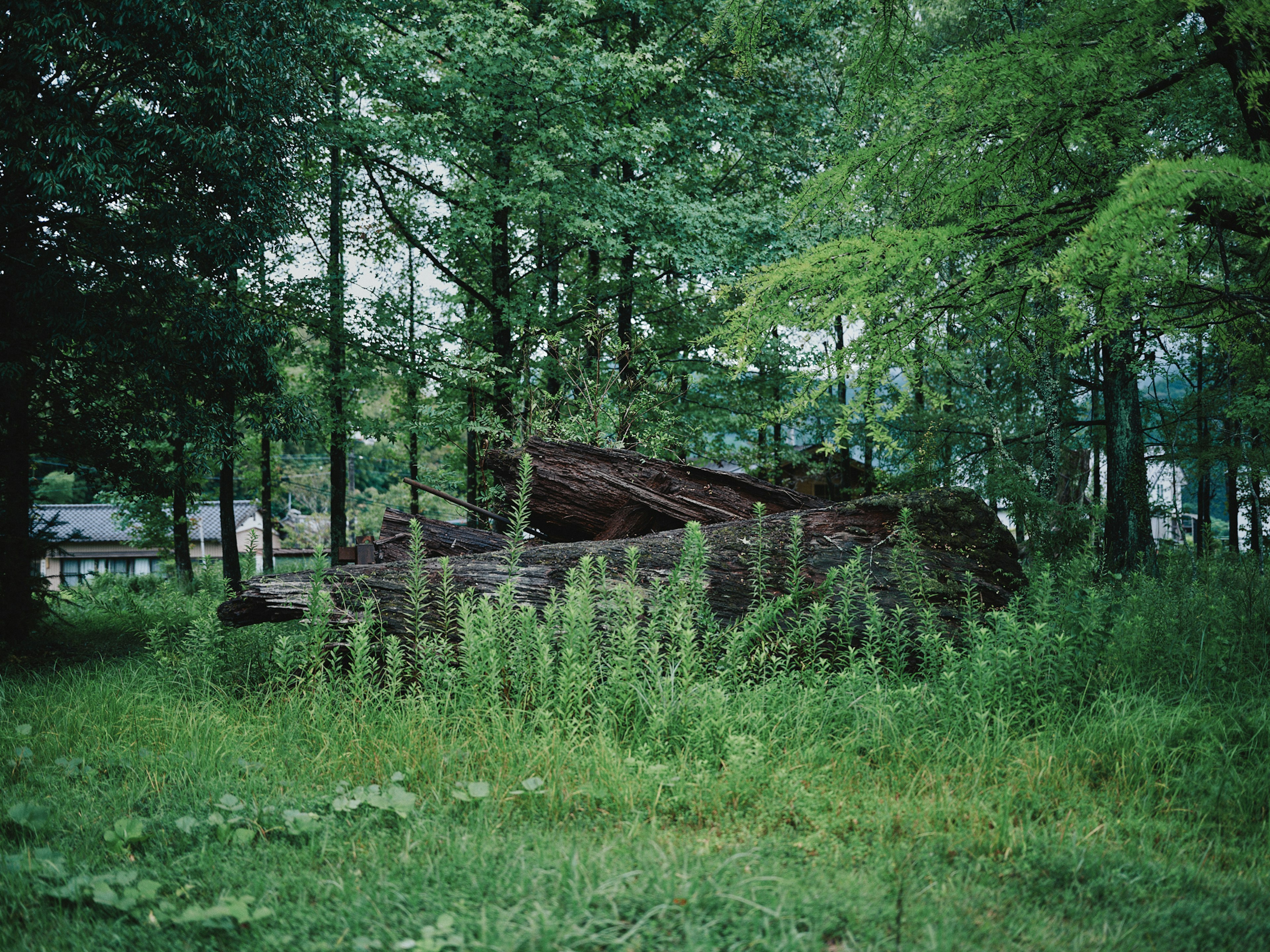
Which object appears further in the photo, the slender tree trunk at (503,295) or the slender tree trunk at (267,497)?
the slender tree trunk at (267,497)

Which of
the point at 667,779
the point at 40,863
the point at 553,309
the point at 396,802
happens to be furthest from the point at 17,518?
the point at 553,309

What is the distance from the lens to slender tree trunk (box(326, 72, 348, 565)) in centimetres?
1529

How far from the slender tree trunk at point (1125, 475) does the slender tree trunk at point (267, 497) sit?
1659 cm

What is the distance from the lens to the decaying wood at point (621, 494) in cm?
715

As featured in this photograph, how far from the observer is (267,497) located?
776 inches

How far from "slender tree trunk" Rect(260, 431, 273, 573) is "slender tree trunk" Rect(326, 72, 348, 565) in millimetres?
2057

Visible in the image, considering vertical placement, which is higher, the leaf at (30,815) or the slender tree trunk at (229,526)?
the slender tree trunk at (229,526)

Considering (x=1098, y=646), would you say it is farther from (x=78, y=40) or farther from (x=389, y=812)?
(x=78, y=40)

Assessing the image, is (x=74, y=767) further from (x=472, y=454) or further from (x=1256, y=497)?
(x=1256, y=497)

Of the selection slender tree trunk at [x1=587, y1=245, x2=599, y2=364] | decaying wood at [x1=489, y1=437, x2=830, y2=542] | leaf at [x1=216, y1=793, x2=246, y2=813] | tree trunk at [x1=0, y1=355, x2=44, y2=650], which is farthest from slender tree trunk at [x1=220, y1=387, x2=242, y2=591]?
leaf at [x1=216, y1=793, x2=246, y2=813]

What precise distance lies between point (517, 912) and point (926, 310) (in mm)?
4700

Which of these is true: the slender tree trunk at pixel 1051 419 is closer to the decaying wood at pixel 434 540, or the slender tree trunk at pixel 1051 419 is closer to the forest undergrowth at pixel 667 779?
the forest undergrowth at pixel 667 779

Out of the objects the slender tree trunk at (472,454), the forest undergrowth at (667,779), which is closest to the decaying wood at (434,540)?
the forest undergrowth at (667,779)

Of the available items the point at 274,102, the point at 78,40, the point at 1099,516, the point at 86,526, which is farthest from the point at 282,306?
the point at 86,526
